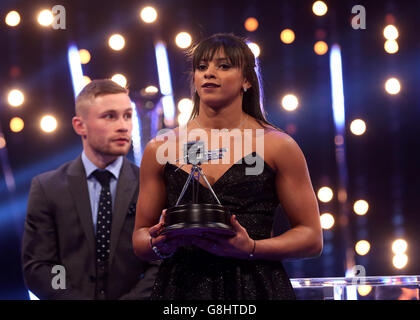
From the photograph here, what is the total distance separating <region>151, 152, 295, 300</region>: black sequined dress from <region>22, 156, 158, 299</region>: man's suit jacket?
683 mm

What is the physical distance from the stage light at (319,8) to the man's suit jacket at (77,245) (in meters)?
1.28

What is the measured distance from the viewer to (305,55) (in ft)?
9.77

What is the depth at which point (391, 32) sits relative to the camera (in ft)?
Result: 9.86

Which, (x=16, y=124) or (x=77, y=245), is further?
(x=16, y=124)

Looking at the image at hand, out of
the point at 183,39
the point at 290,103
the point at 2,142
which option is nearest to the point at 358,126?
the point at 290,103

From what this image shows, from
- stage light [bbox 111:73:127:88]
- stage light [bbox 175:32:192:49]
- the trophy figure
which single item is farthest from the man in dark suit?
the trophy figure

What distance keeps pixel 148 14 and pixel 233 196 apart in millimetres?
1573

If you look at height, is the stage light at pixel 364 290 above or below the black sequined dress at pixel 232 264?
below

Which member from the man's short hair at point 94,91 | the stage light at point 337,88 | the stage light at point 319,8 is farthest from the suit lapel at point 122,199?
the stage light at point 319,8

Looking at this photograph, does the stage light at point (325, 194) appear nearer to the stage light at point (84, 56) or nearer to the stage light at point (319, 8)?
the stage light at point (319, 8)

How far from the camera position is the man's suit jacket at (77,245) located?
7.61ft

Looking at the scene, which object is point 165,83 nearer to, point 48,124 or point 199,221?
point 48,124

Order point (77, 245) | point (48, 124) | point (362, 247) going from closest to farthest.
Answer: point (77, 245) < point (48, 124) < point (362, 247)

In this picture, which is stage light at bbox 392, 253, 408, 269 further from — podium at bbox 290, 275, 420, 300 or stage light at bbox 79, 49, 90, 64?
stage light at bbox 79, 49, 90, 64
